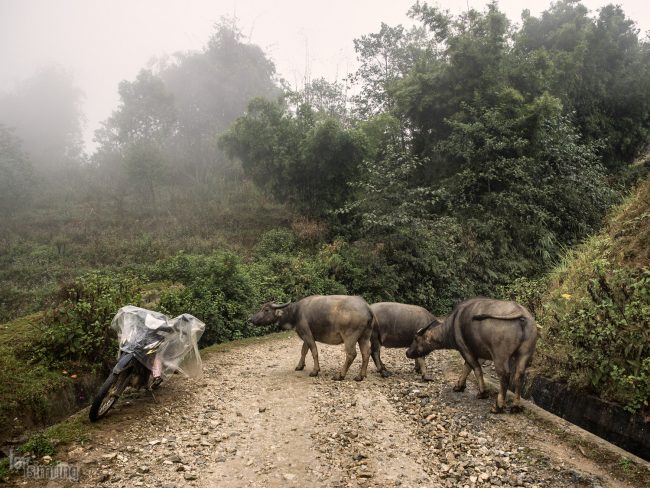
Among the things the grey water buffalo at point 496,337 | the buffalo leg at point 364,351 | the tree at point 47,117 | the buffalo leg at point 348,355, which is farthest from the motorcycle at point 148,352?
the tree at point 47,117

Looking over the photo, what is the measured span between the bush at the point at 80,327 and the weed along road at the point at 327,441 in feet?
4.91

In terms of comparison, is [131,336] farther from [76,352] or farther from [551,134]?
[551,134]

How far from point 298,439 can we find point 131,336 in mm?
2998

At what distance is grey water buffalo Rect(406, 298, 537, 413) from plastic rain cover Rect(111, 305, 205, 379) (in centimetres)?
431

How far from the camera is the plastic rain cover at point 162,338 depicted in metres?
6.44

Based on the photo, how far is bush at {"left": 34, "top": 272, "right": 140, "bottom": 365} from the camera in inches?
302

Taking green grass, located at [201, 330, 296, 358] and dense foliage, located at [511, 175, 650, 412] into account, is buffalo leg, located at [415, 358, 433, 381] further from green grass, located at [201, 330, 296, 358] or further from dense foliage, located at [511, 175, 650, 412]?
green grass, located at [201, 330, 296, 358]

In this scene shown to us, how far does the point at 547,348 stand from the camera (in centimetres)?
718

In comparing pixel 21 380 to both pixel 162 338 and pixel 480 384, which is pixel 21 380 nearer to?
pixel 162 338

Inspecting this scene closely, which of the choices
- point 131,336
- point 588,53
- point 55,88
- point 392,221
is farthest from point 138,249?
point 55,88

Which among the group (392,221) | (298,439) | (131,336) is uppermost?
(392,221)

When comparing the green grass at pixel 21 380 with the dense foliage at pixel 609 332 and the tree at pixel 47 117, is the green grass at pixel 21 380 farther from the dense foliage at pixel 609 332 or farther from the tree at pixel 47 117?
the tree at pixel 47 117

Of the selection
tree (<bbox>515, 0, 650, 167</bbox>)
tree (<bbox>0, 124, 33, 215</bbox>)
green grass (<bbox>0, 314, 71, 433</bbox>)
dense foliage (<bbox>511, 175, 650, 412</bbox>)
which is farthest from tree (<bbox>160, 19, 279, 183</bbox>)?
dense foliage (<bbox>511, 175, 650, 412</bbox>)

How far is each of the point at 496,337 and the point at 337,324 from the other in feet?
9.66
